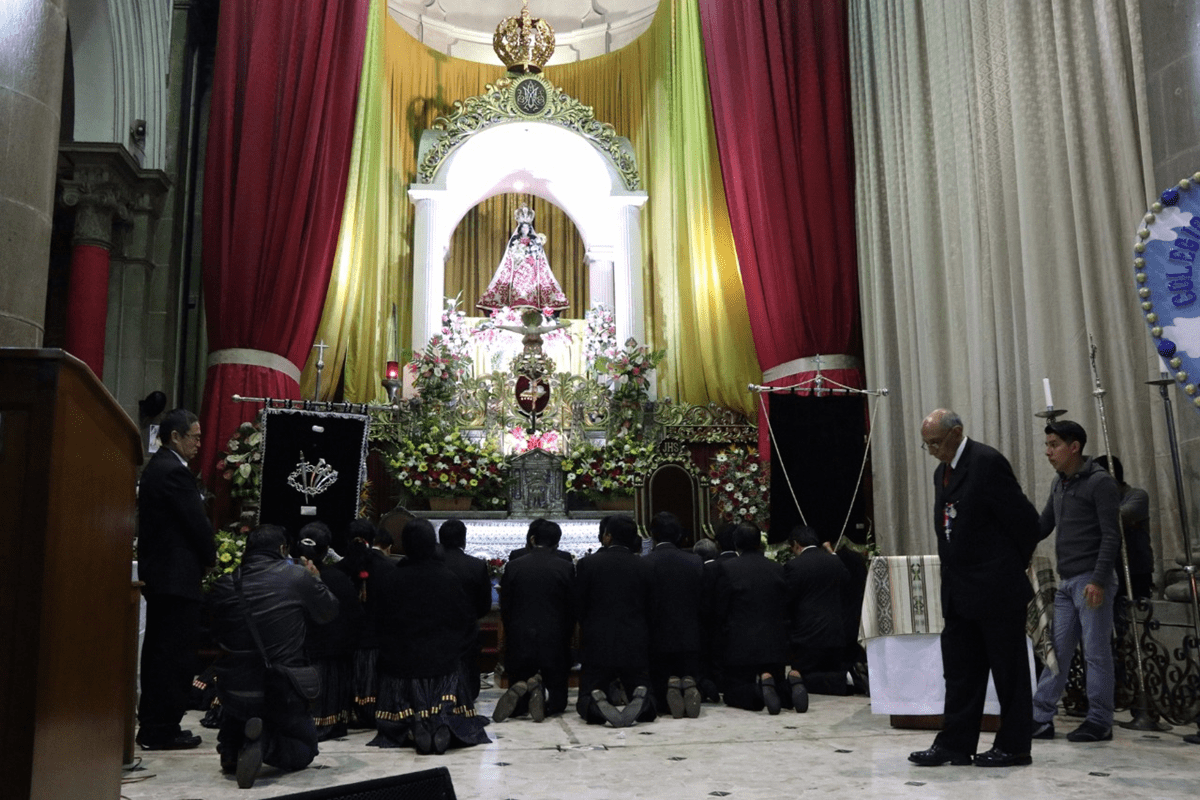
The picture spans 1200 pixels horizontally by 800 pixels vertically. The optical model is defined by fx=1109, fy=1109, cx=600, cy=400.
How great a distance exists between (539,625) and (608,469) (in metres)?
3.64

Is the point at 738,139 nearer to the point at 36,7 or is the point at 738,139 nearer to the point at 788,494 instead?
the point at 788,494

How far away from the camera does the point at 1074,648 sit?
524 cm

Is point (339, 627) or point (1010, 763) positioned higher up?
point (339, 627)

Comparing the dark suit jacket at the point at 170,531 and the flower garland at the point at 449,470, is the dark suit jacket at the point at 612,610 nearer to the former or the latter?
the dark suit jacket at the point at 170,531

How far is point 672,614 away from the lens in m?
6.28

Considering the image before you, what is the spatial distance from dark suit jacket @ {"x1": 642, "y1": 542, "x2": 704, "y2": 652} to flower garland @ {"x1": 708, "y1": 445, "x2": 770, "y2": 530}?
3113mm

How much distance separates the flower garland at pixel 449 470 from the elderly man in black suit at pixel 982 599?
5.72 m

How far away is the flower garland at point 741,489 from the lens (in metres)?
9.40

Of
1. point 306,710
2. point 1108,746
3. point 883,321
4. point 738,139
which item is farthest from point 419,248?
point 1108,746

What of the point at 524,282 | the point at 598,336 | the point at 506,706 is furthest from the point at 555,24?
the point at 506,706

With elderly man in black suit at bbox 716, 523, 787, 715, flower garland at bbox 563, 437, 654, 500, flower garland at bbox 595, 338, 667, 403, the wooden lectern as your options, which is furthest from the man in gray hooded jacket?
flower garland at bbox 595, 338, 667, 403

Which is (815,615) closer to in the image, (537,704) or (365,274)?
(537,704)

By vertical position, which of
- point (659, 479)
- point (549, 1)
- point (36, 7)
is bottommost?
point (659, 479)

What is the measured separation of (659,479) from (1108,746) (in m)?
5.37
